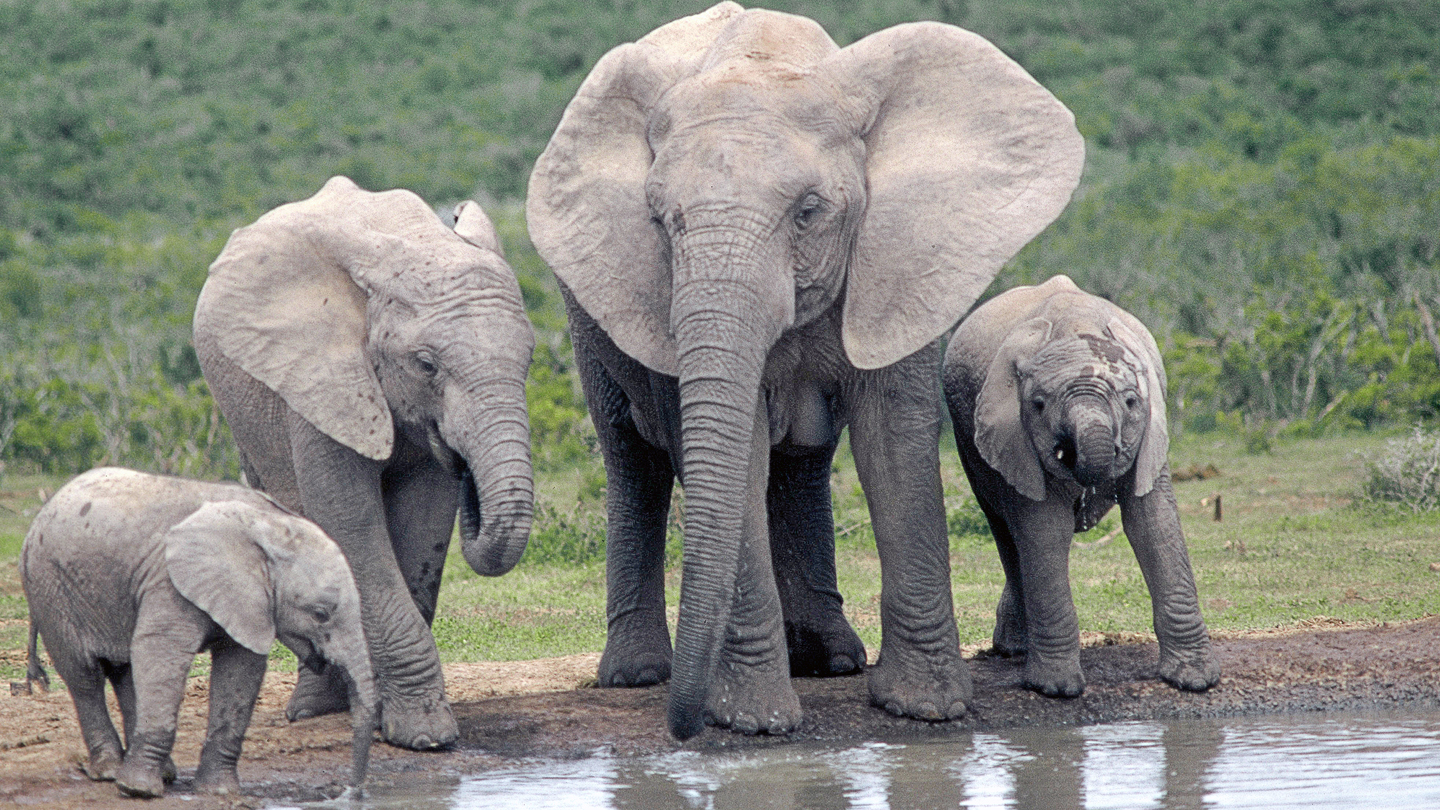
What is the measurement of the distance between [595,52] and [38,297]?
22171mm

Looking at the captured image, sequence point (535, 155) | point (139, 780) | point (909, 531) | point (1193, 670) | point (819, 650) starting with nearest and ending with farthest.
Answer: point (139, 780) < point (909, 531) < point (1193, 670) < point (819, 650) < point (535, 155)

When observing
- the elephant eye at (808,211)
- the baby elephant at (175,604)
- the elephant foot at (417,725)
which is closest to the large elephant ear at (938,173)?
the elephant eye at (808,211)

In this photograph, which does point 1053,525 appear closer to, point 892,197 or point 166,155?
point 892,197

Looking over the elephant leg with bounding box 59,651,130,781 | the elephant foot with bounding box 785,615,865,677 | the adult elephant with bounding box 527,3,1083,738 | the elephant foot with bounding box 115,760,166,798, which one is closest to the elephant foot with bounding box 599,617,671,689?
the elephant foot with bounding box 785,615,865,677

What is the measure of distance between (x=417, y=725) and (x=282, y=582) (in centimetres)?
85

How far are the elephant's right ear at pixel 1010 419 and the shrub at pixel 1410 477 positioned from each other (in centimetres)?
503

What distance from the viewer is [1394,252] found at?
61.9 feet

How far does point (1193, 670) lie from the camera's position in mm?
6559

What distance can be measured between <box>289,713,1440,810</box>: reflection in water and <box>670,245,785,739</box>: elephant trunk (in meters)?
0.36

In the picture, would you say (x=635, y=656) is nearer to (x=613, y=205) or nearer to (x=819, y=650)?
(x=819, y=650)

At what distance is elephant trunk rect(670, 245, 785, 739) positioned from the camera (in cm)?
565

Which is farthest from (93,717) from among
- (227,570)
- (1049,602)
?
(1049,602)

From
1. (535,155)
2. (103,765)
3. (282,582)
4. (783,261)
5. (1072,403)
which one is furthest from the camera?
(535,155)

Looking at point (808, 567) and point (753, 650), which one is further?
point (808, 567)
